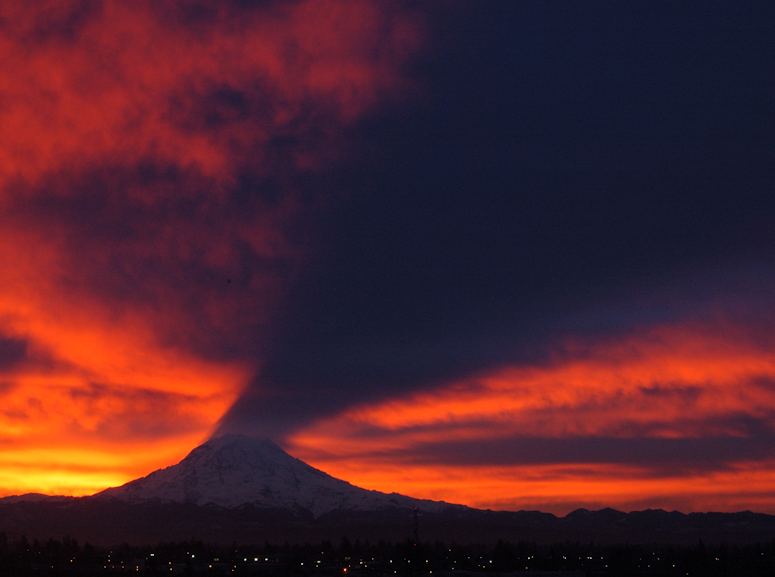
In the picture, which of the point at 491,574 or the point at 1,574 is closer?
the point at 1,574

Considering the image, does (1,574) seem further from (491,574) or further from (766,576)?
(766,576)

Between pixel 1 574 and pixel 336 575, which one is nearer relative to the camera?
pixel 1 574

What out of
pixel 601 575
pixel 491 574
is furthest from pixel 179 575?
pixel 601 575

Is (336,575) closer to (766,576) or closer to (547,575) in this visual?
(547,575)

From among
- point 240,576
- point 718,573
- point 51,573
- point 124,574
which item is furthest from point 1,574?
point 718,573

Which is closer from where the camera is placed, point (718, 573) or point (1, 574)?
point (1, 574)

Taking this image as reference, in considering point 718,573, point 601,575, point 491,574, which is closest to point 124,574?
point 491,574

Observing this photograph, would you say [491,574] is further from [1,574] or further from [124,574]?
[1,574]
